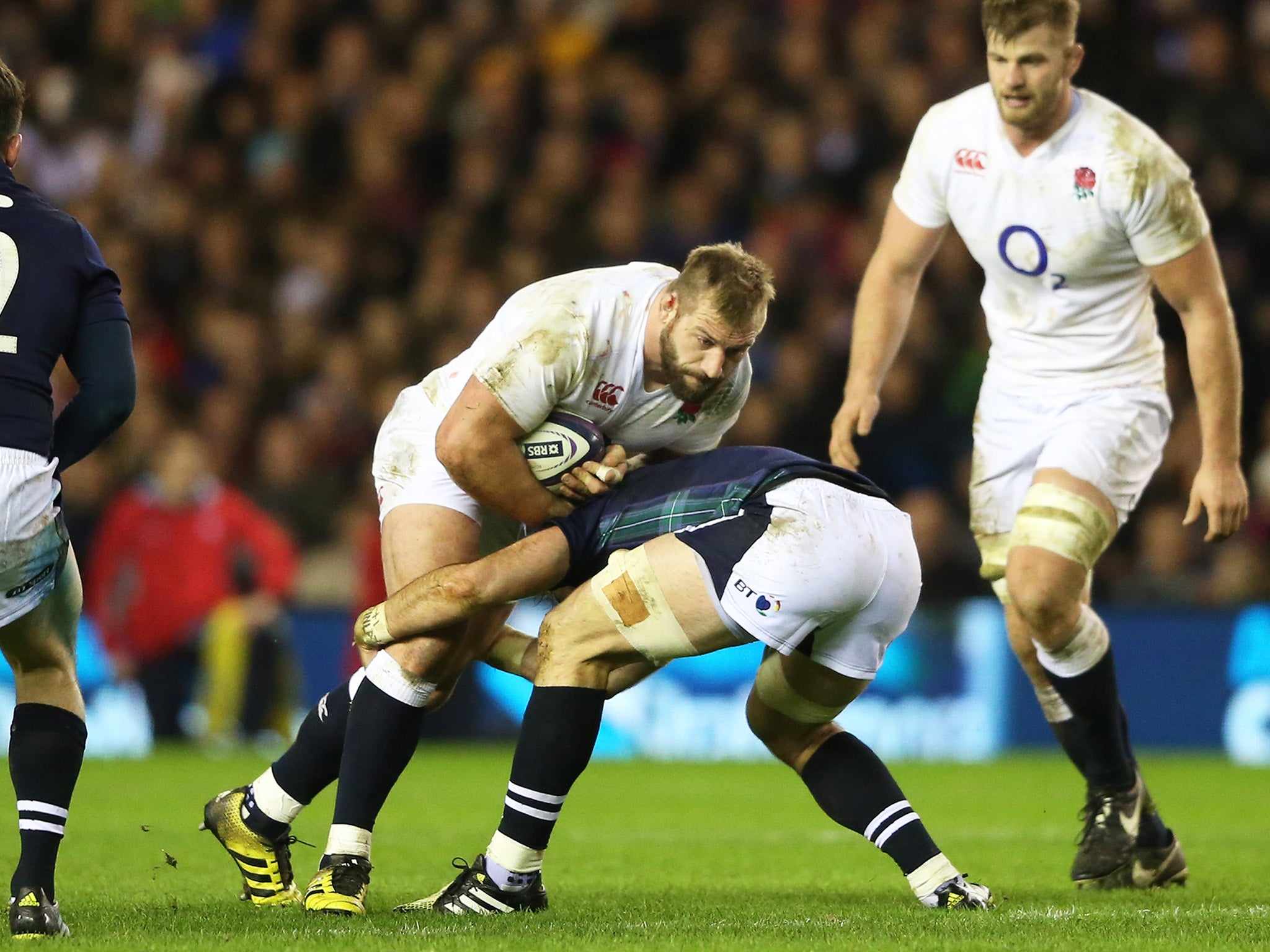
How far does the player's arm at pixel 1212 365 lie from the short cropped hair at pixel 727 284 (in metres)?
1.44

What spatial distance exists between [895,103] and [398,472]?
8868 mm

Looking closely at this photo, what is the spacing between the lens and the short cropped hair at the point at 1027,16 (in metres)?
5.48

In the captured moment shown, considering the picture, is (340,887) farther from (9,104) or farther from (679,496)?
(9,104)

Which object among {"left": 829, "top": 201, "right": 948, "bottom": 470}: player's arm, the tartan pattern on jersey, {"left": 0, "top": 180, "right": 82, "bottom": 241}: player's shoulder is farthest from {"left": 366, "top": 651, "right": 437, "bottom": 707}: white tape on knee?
{"left": 829, "top": 201, "right": 948, "bottom": 470}: player's arm

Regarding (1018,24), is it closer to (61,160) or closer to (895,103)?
(895,103)

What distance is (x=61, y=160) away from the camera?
1450 centimetres

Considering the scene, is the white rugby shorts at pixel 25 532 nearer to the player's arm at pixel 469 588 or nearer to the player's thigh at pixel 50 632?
the player's thigh at pixel 50 632

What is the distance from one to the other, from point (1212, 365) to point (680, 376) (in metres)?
1.72

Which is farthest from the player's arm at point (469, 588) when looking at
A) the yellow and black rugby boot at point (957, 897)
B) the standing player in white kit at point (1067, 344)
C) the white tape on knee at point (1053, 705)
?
the white tape on knee at point (1053, 705)

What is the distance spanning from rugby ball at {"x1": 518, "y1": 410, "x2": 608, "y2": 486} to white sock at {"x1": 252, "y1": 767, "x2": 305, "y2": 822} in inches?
46.2

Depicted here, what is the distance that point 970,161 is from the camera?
19.1ft

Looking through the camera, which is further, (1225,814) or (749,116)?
(749,116)

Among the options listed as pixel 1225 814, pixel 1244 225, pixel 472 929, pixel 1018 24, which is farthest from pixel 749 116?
pixel 472 929

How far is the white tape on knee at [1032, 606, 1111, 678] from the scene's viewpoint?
554 cm
